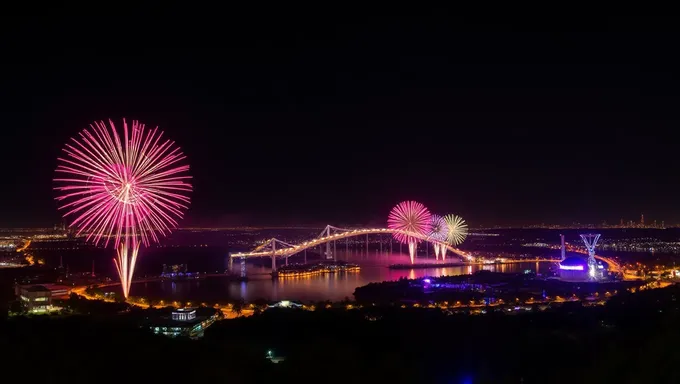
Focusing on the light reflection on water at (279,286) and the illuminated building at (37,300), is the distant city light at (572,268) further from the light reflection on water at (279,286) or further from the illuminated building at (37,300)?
the illuminated building at (37,300)

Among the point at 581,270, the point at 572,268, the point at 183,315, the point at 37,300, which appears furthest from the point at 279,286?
the point at 581,270

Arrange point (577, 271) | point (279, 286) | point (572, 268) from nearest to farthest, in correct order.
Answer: point (279, 286) → point (577, 271) → point (572, 268)

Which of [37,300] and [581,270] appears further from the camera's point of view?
[581,270]

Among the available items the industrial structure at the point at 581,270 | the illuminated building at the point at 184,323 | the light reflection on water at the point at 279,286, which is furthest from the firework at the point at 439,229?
the illuminated building at the point at 184,323

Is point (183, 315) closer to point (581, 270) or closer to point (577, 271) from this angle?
point (577, 271)

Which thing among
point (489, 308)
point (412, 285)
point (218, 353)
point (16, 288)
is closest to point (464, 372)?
point (218, 353)

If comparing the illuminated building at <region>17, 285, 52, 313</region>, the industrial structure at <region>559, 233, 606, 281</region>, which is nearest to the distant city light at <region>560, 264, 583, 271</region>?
the industrial structure at <region>559, 233, 606, 281</region>
